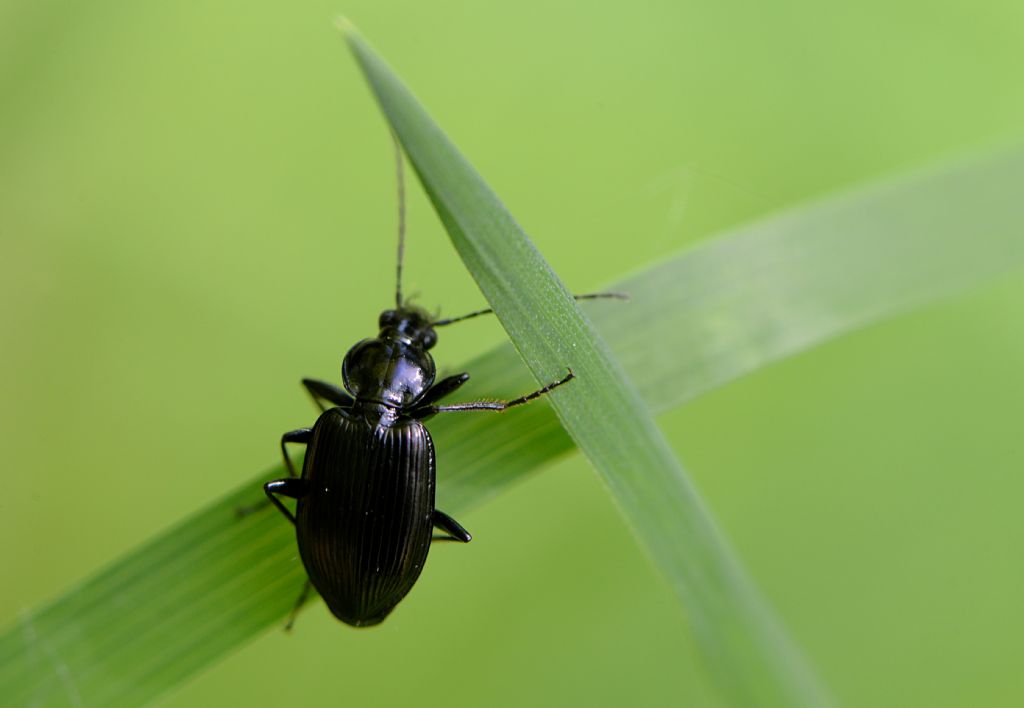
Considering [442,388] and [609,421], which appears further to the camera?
[442,388]

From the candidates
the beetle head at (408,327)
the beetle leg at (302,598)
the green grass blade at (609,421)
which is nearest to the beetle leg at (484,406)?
the green grass blade at (609,421)

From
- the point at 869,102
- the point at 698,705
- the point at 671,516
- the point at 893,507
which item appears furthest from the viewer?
the point at 869,102

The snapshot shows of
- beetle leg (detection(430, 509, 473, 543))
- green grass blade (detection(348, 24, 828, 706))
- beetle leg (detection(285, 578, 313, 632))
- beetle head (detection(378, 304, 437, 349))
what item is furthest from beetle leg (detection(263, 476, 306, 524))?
green grass blade (detection(348, 24, 828, 706))

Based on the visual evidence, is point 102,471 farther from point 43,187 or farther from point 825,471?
point 825,471

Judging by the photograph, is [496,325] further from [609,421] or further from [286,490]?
[609,421]

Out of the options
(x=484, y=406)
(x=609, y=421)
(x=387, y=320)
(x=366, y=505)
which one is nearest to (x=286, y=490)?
(x=366, y=505)

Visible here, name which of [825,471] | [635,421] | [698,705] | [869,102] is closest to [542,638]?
[698,705]

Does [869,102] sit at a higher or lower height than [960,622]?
higher
